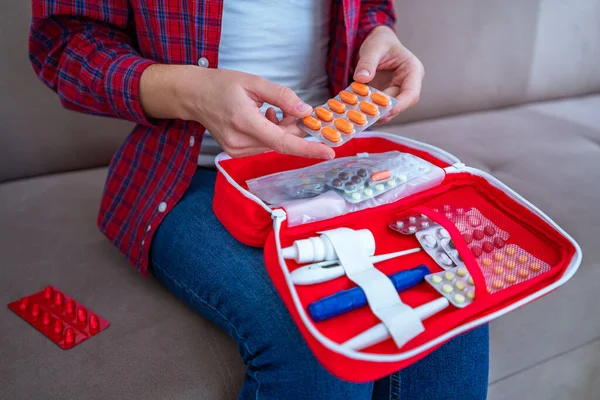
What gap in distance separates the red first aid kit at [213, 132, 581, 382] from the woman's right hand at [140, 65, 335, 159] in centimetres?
5

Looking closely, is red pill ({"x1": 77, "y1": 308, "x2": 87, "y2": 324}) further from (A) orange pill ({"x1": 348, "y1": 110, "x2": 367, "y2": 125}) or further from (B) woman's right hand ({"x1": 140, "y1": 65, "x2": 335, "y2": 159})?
(A) orange pill ({"x1": 348, "y1": 110, "x2": 367, "y2": 125})

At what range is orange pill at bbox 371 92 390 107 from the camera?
0.54 meters

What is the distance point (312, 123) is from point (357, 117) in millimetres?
45

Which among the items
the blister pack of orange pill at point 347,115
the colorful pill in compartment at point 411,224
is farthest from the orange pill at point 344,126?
the colorful pill in compartment at point 411,224

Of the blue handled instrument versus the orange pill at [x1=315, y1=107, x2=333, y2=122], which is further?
the orange pill at [x1=315, y1=107, x2=333, y2=122]

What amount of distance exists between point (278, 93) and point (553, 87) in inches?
39.2

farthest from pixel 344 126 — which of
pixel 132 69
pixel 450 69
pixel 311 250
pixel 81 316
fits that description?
pixel 450 69

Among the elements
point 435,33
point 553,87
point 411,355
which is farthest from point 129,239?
point 553,87

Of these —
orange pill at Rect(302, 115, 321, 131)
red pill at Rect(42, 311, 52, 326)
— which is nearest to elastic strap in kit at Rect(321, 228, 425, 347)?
orange pill at Rect(302, 115, 321, 131)

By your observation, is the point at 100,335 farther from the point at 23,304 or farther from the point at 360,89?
the point at 360,89

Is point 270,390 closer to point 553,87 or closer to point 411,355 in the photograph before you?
point 411,355

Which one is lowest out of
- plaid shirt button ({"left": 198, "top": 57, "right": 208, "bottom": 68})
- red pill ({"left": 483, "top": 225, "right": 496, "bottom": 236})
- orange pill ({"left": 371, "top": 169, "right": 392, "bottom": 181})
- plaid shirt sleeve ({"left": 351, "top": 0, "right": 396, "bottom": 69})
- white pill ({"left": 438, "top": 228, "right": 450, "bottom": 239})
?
white pill ({"left": 438, "top": 228, "right": 450, "bottom": 239})

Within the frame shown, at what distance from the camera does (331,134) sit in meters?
0.50

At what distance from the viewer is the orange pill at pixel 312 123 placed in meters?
0.52
